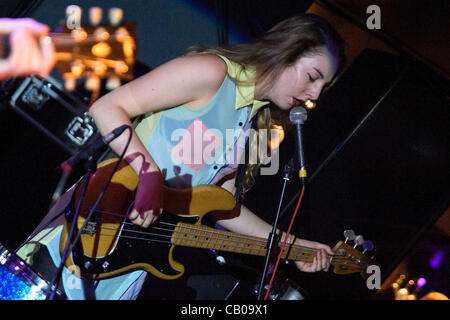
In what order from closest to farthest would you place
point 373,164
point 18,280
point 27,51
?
point 18,280 → point 27,51 → point 373,164

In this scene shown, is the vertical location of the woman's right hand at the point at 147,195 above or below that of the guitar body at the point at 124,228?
above

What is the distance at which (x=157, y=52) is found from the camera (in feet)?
9.29

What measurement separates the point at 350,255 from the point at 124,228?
1504 mm

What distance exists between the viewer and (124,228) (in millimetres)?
1526

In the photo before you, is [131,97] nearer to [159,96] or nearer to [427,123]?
[159,96]

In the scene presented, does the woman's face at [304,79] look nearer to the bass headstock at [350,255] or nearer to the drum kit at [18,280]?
the bass headstock at [350,255]

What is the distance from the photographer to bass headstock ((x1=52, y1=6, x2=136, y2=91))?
265 centimetres

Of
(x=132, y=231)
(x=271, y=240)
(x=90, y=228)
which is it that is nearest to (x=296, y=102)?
(x=271, y=240)

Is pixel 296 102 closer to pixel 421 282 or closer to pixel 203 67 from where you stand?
pixel 203 67

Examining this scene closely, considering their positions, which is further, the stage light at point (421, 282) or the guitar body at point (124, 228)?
the stage light at point (421, 282)

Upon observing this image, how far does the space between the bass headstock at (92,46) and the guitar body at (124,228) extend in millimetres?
1551

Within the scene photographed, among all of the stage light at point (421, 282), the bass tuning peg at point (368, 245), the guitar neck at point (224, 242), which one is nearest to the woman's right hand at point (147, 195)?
the guitar neck at point (224, 242)

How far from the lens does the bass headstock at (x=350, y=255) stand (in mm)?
2258
